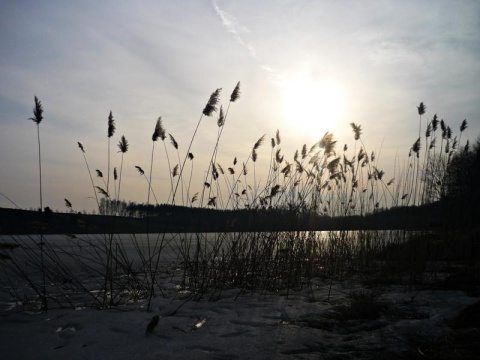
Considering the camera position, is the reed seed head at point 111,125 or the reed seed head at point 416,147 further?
the reed seed head at point 416,147

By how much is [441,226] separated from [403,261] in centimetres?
168

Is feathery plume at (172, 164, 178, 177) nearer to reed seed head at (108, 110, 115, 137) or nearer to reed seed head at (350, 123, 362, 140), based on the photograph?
reed seed head at (108, 110, 115, 137)

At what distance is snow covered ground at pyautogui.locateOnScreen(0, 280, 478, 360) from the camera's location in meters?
1.89

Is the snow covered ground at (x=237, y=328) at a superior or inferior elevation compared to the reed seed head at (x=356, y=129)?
inferior

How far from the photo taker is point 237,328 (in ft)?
7.70

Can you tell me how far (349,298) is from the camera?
3.23m

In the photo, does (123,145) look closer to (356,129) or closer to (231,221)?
(231,221)

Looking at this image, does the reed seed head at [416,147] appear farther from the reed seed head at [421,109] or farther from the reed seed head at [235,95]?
the reed seed head at [235,95]

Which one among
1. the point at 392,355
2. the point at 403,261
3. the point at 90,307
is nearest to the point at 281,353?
the point at 392,355

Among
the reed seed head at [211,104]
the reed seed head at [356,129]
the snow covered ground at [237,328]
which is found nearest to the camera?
the snow covered ground at [237,328]

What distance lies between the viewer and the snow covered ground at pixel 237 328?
74.2 inches

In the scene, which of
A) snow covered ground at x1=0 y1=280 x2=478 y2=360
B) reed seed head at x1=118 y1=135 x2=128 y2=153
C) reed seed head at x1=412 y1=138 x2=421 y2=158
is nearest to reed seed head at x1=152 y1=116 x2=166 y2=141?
reed seed head at x1=118 y1=135 x2=128 y2=153

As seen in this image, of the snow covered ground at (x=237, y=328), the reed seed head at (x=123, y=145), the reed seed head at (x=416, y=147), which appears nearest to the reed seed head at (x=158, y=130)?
the reed seed head at (x=123, y=145)

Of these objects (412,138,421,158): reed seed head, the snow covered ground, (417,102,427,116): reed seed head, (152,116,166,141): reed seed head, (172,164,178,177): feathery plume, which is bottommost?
the snow covered ground
